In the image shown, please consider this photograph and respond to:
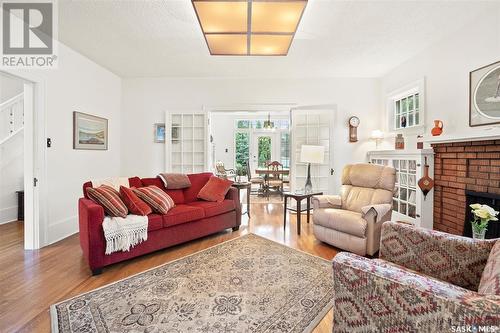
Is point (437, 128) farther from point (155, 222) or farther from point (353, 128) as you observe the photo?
point (155, 222)

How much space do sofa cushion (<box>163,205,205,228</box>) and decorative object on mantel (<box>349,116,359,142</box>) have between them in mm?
3313

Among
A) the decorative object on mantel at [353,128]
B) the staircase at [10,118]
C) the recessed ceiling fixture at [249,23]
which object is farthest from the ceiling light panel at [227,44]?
the staircase at [10,118]

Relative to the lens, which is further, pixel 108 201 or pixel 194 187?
pixel 194 187

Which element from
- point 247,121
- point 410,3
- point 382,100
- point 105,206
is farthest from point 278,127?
point 105,206

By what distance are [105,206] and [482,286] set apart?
306 cm

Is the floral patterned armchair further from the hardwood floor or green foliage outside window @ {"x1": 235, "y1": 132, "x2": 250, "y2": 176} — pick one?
green foliage outside window @ {"x1": 235, "y1": 132, "x2": 250, "y2": 176}

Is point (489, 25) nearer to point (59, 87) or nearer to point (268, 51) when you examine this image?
point (268, 51)

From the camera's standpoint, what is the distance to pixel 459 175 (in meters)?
2.77

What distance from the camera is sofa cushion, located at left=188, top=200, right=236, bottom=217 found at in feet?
11.2

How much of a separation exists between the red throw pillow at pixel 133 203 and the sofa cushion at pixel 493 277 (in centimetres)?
287

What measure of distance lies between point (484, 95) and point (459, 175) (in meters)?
0.91

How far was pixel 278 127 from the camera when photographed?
369 inches

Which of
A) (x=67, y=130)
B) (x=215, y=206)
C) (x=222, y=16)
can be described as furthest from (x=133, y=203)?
(x=222, y=16)

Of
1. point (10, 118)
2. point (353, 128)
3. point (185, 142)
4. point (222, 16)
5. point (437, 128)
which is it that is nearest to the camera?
point (222, 16)
